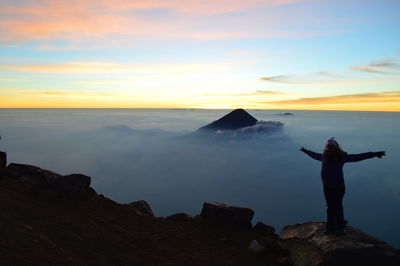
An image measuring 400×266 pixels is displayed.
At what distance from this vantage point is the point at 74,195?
15.3 m

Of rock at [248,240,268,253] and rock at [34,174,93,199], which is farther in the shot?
rock at [34,174,93,199]

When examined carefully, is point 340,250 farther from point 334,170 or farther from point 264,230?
point 264,230

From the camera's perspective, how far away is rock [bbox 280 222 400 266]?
9203mm

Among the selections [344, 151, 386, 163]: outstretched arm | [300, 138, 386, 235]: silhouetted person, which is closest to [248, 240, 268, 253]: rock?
[300, 138, 386, 235]: silhouetted person

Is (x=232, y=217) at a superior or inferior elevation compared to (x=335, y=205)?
inferior

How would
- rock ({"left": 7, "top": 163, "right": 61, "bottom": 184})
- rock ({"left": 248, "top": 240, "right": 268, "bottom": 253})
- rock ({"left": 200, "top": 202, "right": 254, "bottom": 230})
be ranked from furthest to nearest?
rock ({"left": 7, "top": 163, "right": 61, "bottom": 184}) → rock ({"left": 200, "top": 202, "right": 254, "bottom": 230}) → rock ({"left": 248, "top": 240, "right": 268, "bottom": 253})

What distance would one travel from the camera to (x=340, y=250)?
9492 millimetres

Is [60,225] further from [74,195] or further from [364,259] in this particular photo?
[364,259]

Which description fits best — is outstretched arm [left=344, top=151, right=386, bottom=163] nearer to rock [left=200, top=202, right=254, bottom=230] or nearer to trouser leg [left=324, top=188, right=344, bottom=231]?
trouser leg [left=324, top=188, right=344, bottom=231]

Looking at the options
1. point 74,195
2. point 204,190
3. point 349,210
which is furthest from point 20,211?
point 204,190

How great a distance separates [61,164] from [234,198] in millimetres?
116167

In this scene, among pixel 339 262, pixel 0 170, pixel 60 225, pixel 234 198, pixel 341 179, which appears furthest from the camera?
pixel 234 198

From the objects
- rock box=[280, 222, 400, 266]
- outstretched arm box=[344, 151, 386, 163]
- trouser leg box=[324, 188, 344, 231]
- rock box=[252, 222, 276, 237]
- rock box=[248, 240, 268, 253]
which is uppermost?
outstretched arm box=[344, 151, 386, 163]

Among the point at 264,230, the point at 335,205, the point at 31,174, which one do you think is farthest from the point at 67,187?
the point at 335,205
